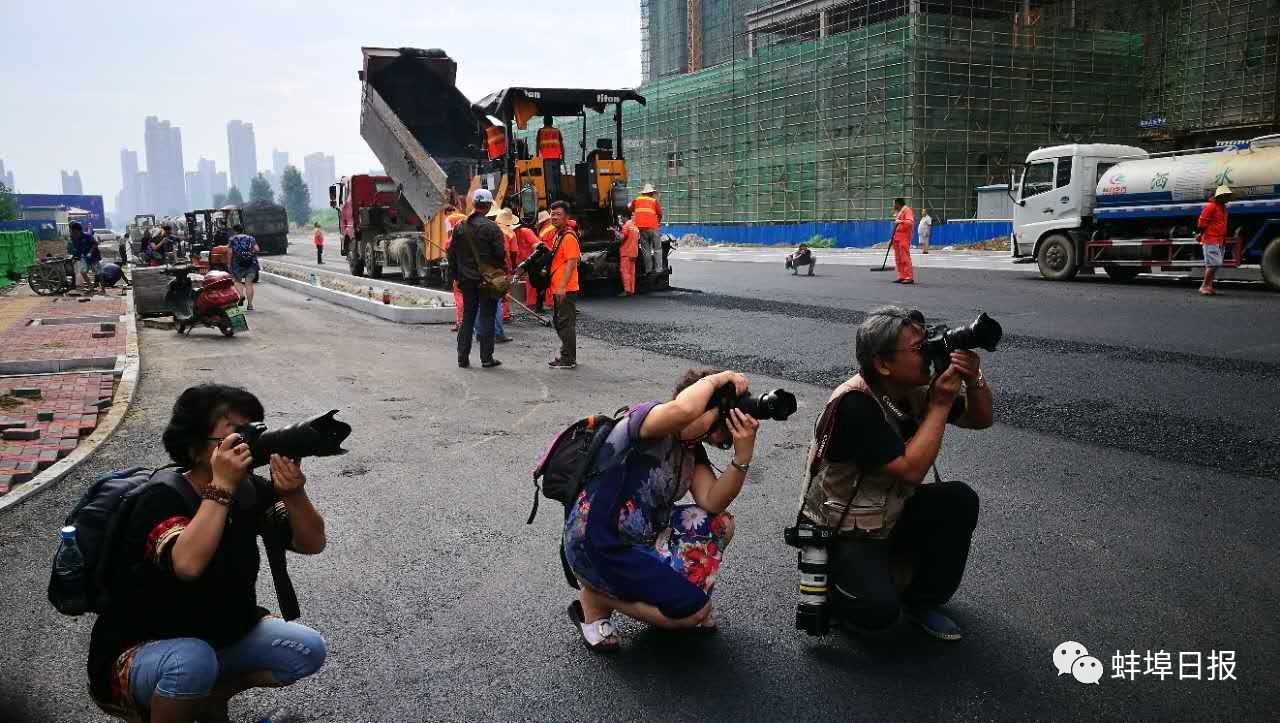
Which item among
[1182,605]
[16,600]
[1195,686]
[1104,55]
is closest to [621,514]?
[1195,686]

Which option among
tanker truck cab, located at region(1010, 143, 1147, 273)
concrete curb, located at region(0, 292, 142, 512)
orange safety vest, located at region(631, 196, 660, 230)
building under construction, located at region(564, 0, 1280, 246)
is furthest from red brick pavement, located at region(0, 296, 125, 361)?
building under construction, located at region(564, 0, 1280, 246)

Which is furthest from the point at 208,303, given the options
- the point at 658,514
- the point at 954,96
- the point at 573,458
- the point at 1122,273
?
the point at 954,96

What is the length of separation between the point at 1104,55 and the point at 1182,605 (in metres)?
40.4

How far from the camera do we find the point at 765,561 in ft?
14.2

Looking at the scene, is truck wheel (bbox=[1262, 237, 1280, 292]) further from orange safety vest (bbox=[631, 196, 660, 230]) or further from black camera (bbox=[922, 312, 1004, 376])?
black camera (bbox=[922, 312, 1004, 376])

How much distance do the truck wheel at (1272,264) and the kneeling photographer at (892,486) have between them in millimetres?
14250

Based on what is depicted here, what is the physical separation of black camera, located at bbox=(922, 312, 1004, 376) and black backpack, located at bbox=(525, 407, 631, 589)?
1102 millimetres

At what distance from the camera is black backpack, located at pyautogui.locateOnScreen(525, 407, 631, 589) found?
3.33 m

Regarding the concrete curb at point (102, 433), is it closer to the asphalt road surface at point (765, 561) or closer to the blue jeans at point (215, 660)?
the asphalt road surface at point (765, 561)

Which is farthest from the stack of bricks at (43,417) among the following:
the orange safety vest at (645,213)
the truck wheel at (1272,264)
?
the truck wheel at (1272,264)

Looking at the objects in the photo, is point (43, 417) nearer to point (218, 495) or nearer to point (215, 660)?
point (215, 660)

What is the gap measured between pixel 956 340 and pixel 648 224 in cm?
1405

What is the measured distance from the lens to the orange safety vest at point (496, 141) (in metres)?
16.5

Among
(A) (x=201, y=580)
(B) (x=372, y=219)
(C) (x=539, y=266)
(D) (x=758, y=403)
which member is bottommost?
(A) (x=201, y=580)
